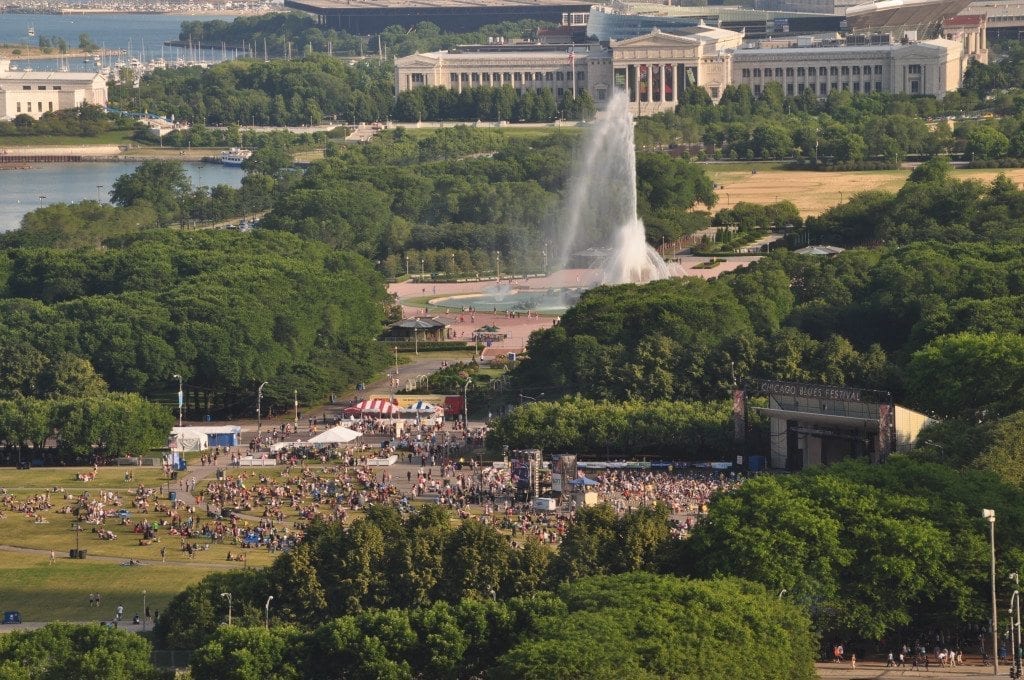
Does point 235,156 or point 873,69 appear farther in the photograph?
point 873,69

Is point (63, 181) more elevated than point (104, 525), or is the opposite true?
point (63, 181)

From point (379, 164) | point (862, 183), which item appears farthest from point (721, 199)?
point (379, 164)

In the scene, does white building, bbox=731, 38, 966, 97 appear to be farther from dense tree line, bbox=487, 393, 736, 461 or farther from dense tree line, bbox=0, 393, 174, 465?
dense tree line, bbox=487, 393, 736, 461

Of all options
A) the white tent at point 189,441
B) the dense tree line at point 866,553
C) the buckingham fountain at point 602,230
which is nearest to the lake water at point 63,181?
the buckingham fountain at point 602,230

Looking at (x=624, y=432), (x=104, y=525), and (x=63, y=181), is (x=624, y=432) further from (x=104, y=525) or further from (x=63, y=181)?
(x=63, y=181)

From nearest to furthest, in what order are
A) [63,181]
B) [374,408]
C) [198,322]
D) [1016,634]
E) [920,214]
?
[1016,634] < [374,408] < [198,322] < [920,214] < [63,181]

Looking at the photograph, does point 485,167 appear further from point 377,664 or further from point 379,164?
point 377,664

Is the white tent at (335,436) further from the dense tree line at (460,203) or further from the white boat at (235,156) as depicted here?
the white boat at (235,156)

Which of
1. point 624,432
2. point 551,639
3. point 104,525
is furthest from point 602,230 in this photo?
point 551,639

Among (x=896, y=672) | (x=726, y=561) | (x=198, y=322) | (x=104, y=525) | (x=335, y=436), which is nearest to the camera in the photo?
(x=896, y=672)
